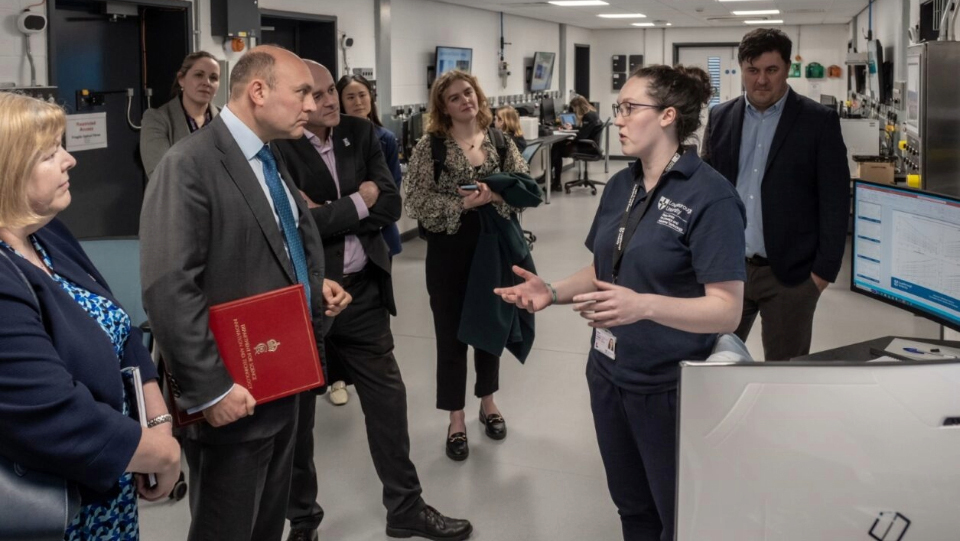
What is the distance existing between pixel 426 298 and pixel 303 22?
3.15 meters

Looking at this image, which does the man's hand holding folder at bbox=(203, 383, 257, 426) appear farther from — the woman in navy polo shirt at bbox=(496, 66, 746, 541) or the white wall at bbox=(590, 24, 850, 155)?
the white wall at bbox=(590, 24, 850, 155)

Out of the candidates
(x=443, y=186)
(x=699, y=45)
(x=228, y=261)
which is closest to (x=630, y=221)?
(x=228, y=261)

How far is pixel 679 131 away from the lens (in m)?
2.13

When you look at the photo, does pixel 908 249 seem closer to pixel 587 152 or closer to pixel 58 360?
pixel 58 360

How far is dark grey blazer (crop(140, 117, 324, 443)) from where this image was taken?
1920mm

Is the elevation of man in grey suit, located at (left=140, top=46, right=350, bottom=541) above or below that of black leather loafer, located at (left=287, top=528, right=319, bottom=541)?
above

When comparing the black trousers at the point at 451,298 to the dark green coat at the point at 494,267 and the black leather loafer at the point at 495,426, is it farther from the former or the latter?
the black leather loafer at the point at 495,426

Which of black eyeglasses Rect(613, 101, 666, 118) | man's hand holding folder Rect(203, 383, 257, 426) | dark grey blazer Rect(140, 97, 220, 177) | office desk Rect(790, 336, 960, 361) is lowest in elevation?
man's hand holding folder Rect(203, 383, 257, 426)

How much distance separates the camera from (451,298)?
3609mm

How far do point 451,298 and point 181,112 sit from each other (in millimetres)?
2186

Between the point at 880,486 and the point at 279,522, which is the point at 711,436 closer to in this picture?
the point at 880,486

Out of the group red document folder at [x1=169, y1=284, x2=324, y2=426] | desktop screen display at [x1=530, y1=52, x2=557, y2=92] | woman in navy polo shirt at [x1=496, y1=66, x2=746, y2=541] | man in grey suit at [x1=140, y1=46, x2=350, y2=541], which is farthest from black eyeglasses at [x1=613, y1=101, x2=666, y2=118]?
desktop screen display at [x1=530, y1=52, x2=557, y2=92]

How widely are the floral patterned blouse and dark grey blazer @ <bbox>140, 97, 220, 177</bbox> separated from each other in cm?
180

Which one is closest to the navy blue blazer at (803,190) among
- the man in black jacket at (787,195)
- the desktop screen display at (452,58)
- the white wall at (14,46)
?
the man in black jacket at (787,195)
